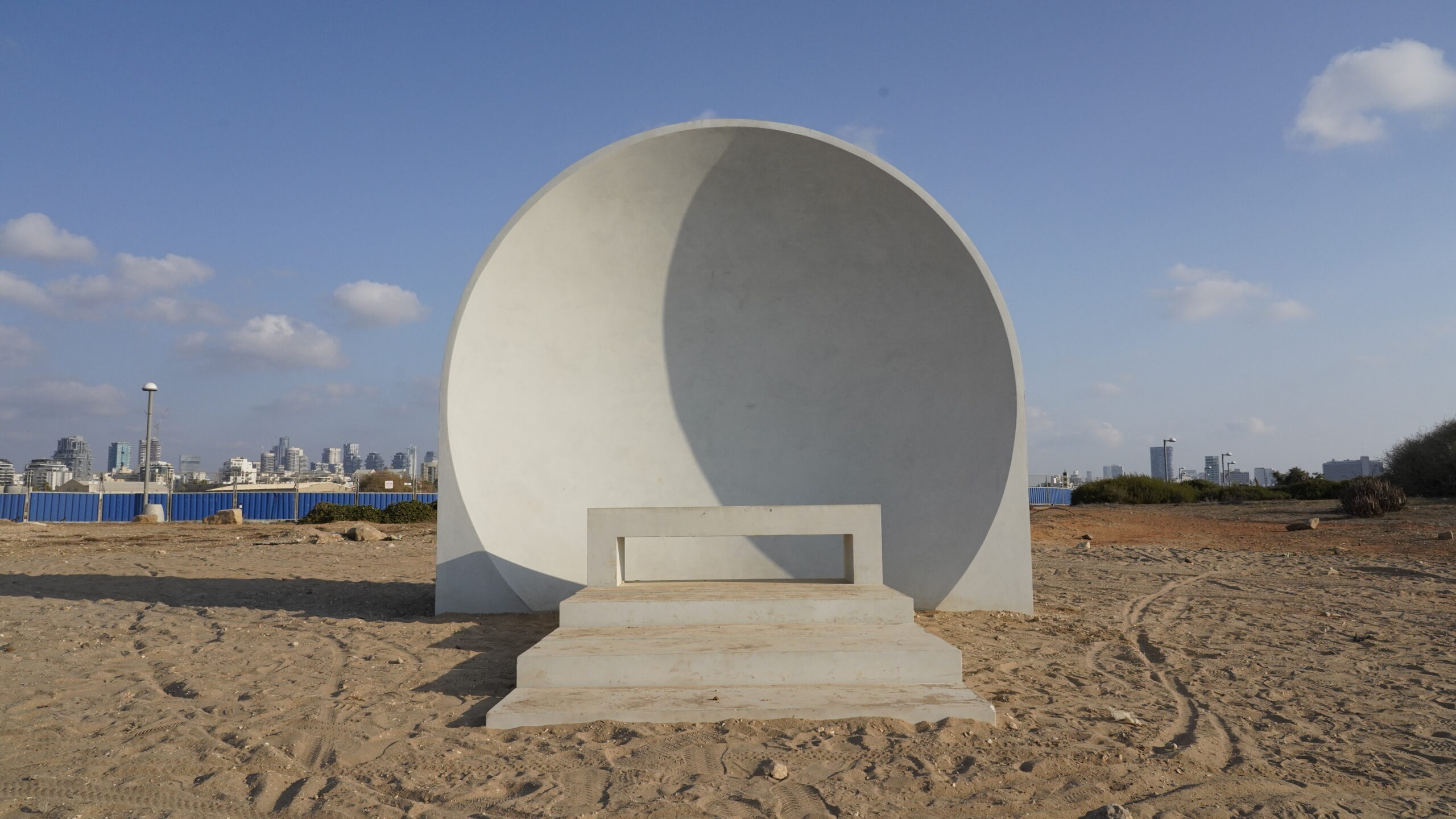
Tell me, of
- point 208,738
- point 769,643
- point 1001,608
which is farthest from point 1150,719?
point 208,738

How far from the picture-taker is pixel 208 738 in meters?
3.85

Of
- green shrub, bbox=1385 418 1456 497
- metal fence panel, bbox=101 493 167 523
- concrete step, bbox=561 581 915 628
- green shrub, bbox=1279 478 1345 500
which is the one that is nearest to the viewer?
concrete step, bbox=561 581 915 628

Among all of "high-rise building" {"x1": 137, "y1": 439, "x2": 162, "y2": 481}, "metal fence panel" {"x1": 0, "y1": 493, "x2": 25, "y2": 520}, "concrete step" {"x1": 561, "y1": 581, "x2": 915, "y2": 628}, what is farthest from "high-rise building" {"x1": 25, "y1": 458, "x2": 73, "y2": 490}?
"concrete step" {"x1": 561, "y1": 581, "x2": 915, "y2": 628}

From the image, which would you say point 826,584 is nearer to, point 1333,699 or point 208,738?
point 1333,699

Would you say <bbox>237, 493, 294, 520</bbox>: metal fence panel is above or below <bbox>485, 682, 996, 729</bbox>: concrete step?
above

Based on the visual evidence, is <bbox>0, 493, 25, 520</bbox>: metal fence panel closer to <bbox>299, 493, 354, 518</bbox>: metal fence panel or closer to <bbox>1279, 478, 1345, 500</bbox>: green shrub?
<bbox>299, 493, 354, 518</bbox>: metal fence panel

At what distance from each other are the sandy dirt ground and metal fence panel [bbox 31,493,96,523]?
2076cm

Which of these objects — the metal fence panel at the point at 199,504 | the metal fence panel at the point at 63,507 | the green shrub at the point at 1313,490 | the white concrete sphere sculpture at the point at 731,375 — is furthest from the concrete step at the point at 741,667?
the metal fence panel at the point at 63,507

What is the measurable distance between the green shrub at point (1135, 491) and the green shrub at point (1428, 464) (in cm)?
497

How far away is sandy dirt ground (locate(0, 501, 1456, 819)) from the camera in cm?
314

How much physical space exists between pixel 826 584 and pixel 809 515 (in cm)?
53

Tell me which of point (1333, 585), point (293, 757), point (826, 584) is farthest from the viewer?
point (1333, 585)

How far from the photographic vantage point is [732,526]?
6.30 m

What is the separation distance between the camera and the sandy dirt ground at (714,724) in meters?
3.14
